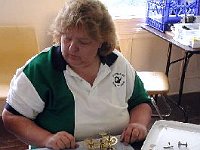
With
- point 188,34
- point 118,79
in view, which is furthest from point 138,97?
point 188,34

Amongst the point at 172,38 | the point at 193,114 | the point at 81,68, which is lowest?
the point at 193,114

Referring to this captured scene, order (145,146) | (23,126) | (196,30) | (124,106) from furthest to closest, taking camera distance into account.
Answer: (196,30) < (124,106) < (23,126) < (145,146)

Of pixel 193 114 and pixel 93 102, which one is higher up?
pixel 93 102

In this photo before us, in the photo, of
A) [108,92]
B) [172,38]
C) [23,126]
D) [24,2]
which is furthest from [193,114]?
[23,126]

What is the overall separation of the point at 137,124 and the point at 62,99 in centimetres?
30

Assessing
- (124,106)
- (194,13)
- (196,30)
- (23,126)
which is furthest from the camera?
(194,13)

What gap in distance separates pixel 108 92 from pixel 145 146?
309 mm

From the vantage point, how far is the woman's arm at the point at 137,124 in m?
1.21

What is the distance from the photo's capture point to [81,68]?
1.35m

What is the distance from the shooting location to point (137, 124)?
1.32 m

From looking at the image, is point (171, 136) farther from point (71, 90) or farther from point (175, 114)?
point (175, 114)

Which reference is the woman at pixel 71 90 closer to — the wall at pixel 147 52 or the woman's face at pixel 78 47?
the woman's face at pixel 78 47

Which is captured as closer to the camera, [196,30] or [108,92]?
[108,92]

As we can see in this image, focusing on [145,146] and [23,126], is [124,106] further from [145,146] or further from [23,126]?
[23,126]
